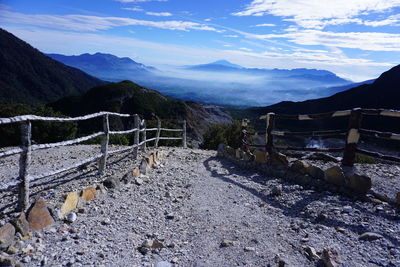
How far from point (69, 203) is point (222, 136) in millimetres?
14594

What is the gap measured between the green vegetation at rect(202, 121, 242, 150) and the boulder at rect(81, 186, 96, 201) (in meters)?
13.1

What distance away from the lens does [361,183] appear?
4.83 meters

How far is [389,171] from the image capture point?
6824 mm

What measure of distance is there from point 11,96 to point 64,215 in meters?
130

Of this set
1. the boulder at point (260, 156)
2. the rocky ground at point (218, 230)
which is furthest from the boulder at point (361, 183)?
the boulder at point (260, 156)

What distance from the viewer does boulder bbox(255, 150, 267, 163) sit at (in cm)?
723

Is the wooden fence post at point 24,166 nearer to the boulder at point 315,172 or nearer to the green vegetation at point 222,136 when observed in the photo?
the boulder at point 315,172

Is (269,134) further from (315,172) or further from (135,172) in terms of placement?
(135,172)

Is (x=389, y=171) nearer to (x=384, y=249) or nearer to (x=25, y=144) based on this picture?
(x=384, y=249)

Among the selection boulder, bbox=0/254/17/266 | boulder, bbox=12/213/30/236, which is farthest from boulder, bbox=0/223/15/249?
boulder, bbox=0/254/17/266

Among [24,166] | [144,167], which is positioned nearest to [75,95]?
[144,167]

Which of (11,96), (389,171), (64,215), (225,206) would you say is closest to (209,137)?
(389,171)

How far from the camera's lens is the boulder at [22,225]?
325cm

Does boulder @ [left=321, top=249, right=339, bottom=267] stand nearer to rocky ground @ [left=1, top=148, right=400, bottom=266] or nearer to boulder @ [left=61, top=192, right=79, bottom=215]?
rocky ground @ [left=1, top=148, right=400, bottom=266]
